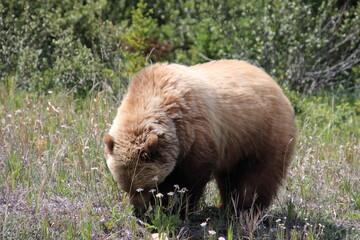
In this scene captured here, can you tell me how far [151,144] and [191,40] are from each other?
23.0 feet

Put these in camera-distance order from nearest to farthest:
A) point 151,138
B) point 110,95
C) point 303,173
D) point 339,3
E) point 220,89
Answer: point 151,138, point 220,89, point 303,173, point 110,95, point 339,3

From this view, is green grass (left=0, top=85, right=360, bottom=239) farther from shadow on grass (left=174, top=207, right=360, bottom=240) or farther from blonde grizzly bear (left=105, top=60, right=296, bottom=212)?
blonde grizzly bear (left=105, top=60, right=296, bottom=212)

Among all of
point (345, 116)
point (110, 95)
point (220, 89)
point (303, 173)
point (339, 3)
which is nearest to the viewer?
point (220, 89)

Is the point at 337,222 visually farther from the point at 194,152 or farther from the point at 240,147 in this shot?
the point at 194,152

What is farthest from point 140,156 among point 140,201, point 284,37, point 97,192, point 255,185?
point 284,37

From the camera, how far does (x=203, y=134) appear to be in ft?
15.8

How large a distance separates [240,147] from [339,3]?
6.61 m

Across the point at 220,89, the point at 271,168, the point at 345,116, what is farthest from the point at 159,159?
the point at 345,116

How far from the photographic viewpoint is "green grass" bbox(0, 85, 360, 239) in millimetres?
4707

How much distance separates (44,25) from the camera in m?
9.25

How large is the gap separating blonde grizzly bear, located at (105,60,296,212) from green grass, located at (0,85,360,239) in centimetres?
28

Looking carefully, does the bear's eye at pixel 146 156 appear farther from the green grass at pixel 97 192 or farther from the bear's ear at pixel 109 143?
the green grass at pixel 97 192

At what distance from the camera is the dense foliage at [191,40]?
29.5ft

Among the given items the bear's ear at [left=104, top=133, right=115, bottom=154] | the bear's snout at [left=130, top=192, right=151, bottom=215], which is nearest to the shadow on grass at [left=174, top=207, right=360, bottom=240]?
Answer: the bear's snout at [left=130, top=192, right=151, bottom=215]
